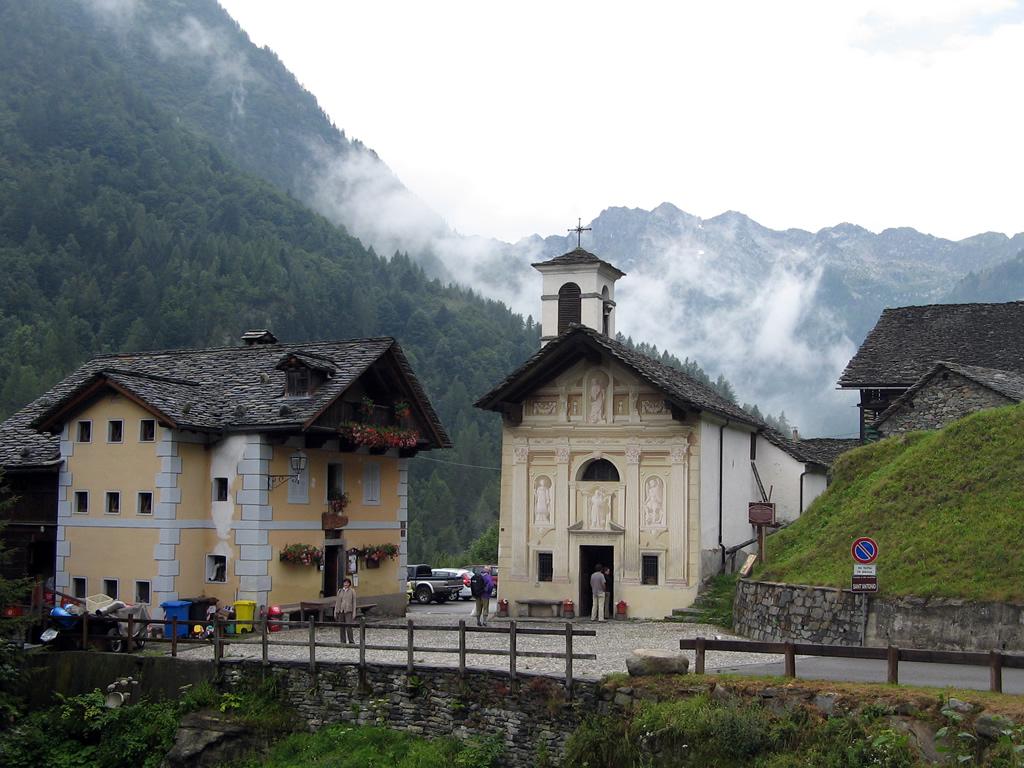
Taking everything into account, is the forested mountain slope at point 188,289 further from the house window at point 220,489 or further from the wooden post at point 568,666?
the wooden post at point 568,666

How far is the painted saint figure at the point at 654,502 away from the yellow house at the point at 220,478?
23.8ft

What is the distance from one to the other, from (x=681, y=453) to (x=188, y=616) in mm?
14291

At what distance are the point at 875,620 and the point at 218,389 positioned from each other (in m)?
18.7

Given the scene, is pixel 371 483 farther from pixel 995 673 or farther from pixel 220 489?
pixel 995 673

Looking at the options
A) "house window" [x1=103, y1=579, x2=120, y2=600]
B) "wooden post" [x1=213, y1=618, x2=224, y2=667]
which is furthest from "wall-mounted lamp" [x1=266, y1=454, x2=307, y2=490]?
"wooden post" [x1=213, y1=618, x2=224, y2=667]

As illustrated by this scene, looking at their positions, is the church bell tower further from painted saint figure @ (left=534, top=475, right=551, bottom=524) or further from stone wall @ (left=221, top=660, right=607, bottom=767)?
stone wall @ (left=221, top=660, right=607, bottom=767)

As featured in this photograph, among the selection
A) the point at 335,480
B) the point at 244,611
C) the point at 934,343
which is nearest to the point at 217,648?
the point at 244,611

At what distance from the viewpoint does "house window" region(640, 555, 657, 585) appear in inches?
1425

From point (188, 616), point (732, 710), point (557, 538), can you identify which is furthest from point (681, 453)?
point (732, 710)

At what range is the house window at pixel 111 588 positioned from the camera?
32.1 metres

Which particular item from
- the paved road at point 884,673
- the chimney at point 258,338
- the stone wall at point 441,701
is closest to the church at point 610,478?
the chimney at point 258,338

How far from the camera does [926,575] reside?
24562mm

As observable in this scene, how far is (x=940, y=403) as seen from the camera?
38562mm

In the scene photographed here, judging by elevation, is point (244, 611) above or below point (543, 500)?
below
